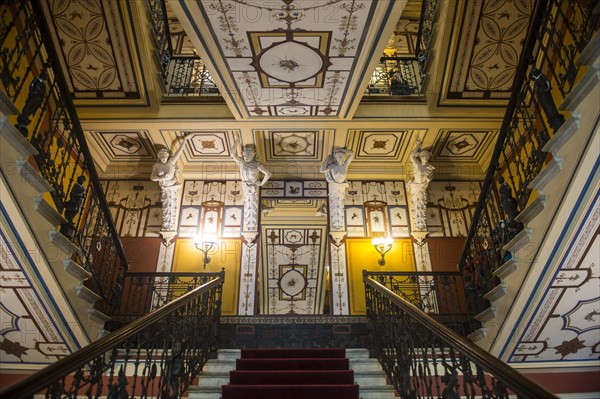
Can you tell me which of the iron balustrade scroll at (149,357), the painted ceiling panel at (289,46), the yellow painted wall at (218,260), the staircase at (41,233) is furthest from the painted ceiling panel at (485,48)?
the staircase at (41,233)

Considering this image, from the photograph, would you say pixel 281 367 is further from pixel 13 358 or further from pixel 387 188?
pixel 387 188

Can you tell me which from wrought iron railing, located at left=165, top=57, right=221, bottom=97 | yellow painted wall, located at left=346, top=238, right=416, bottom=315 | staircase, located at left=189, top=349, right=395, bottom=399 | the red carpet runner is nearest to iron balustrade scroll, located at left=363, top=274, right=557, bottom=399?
staircase, located at left=189, top=349, right=395, bottom=399

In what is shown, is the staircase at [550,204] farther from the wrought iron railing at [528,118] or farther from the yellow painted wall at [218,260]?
the yellow painted wall at [218,260]

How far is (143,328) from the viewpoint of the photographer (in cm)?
303

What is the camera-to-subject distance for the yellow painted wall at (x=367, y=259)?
26.2 feet

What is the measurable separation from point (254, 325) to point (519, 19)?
19.9ft

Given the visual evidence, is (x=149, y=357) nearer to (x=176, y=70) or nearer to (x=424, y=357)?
(x=424, y=357)

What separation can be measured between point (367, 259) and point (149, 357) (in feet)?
Result: 18.3

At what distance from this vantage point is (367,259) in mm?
8242

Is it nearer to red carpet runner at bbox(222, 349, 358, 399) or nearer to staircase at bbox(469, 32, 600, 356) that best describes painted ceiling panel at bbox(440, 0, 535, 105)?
staircase at bbox(469, 32, 600, 356)

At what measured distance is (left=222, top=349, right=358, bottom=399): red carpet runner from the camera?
11.9 feet

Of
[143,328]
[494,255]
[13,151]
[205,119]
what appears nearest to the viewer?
[143,328]

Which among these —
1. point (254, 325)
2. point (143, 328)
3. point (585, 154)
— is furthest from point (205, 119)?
point (585, 154)

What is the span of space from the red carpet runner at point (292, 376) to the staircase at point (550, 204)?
1.72 meters
